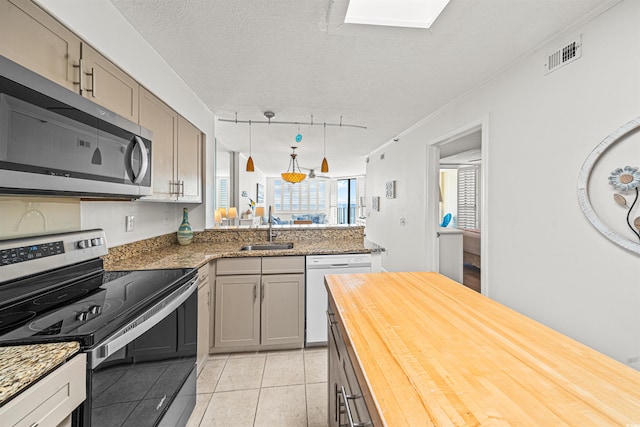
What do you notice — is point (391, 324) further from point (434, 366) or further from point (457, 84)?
point (457, 84)

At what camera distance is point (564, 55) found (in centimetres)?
171

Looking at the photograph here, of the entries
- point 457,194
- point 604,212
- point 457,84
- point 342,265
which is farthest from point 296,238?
point 457,194

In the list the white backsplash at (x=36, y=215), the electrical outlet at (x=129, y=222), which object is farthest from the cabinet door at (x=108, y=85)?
the electrical outlet at (x=129, y=222)

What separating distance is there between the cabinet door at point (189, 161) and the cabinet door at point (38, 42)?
109cm

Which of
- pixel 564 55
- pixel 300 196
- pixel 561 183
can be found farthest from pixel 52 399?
pixel 300 196

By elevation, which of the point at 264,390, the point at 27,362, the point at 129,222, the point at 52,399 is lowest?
the point at 264,390

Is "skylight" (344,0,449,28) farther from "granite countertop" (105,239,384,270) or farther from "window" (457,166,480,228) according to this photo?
"window" (457,166,480,228)

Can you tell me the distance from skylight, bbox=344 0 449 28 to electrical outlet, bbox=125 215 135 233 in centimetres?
200

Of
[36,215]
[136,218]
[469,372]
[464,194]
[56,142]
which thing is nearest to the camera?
[469,372]

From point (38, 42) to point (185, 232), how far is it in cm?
192

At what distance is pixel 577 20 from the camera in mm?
1598

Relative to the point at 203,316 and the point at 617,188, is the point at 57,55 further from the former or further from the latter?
the point at 617,188

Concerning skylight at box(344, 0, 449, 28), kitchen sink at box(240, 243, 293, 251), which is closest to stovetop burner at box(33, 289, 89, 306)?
kitchen sink at box(240, 243, 293, 251)

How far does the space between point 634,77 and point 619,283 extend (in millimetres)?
1019
